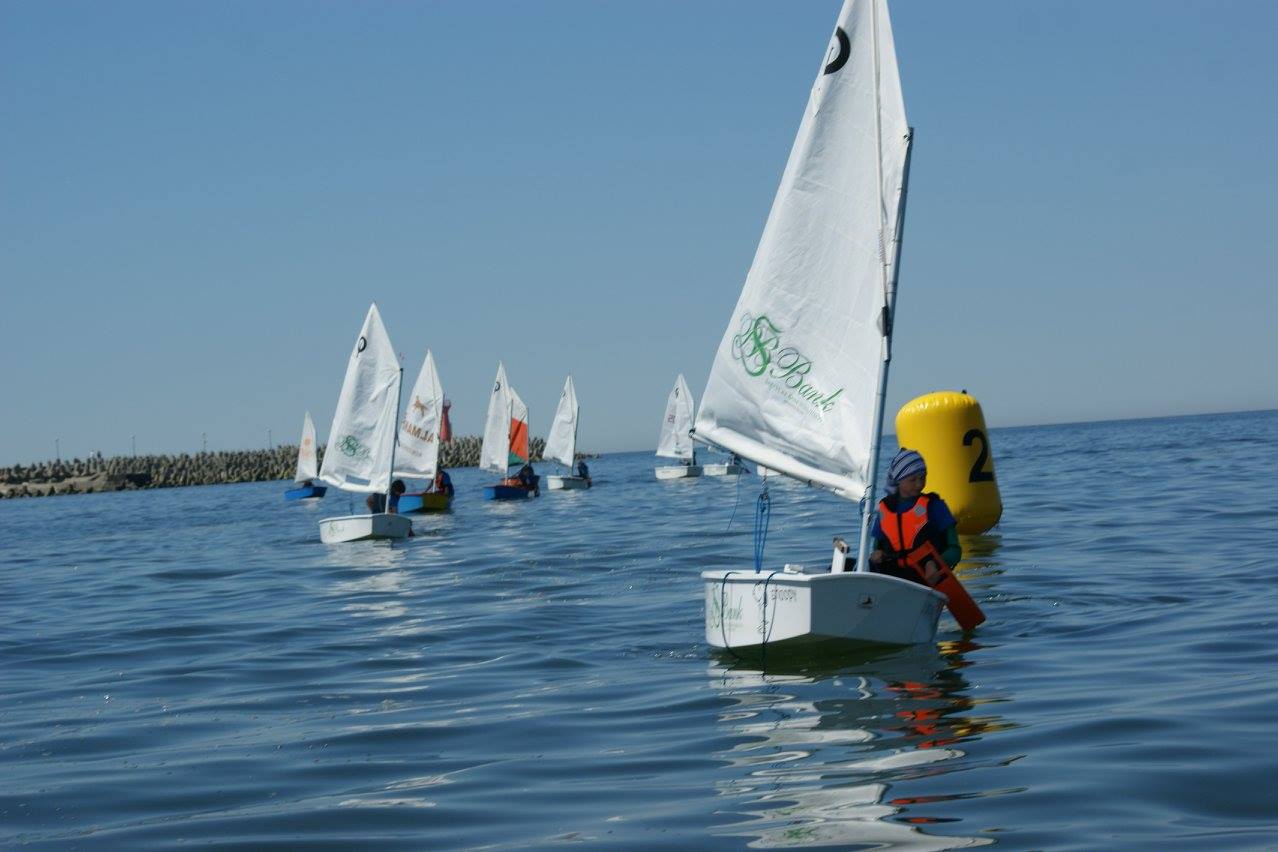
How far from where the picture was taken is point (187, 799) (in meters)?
7.99

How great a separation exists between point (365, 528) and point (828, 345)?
19.8 metres

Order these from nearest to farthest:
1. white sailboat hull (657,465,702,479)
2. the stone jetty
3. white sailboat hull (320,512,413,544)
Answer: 1. white sailboat hull (320,512,413,544)
2. white sailboat hull (657,465,702,479)
3. the stone jetty

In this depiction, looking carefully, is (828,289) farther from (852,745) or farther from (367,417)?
(367,417)

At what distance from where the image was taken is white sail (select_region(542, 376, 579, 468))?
61.1m

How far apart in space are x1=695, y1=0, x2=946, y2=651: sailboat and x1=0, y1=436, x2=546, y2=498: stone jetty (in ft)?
345

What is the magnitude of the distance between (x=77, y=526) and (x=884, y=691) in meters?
46.8

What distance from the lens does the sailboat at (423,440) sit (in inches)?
1645

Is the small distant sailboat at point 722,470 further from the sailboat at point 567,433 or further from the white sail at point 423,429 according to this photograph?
the white sail at point 423,429

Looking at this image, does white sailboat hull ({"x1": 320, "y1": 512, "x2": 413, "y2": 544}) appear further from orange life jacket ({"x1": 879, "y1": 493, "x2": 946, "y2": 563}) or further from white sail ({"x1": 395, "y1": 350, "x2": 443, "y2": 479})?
orange life jacket ({"x1": 879, "y1": 493, "x2": 946, "y2": 563})

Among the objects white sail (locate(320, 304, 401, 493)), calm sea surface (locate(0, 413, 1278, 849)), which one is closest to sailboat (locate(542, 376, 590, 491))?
white sail (locate(320, 304, 401, 493))

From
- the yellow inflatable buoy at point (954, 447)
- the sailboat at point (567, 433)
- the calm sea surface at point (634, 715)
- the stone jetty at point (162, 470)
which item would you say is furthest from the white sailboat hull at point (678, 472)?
the stone jetty at point (162, 470)

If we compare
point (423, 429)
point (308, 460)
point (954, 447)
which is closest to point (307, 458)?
point (308, 460)

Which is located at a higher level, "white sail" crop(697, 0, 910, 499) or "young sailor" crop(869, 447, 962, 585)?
"white sail" crop(697, 0, 910, 499)

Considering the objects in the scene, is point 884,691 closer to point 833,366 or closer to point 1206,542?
point 833,366
